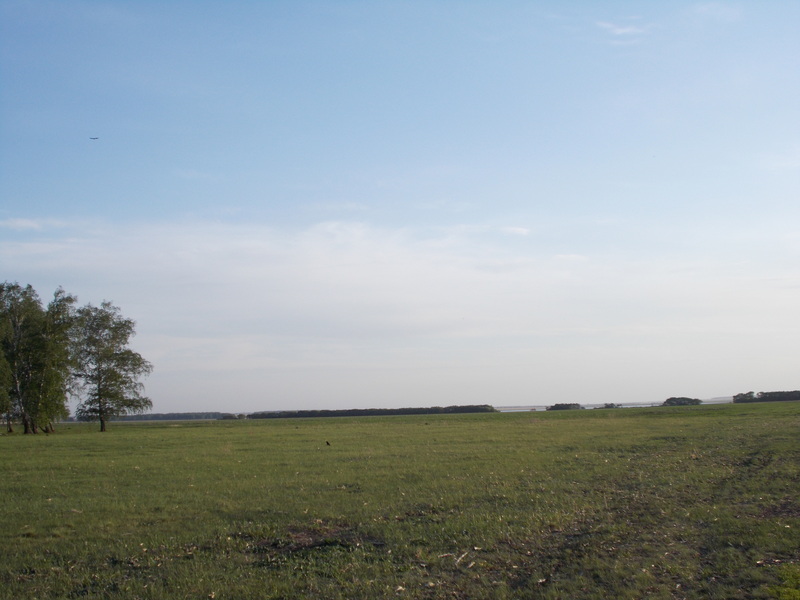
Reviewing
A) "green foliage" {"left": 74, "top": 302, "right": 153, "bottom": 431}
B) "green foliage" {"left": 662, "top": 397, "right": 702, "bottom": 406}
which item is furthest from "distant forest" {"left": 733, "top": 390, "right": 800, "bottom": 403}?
"green foliage" {"left": 74, "top": 302, "right": 153, "bottom": 431}

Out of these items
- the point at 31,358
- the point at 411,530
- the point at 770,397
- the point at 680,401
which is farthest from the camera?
the point at 680,401

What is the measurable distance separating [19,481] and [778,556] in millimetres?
22609

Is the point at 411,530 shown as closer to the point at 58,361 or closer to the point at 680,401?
the point at 58,361

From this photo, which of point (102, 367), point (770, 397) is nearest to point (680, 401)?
point (770, 397)

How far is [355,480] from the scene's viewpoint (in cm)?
2091

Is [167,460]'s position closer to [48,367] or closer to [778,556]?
[778,556]

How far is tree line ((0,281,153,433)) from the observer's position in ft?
220

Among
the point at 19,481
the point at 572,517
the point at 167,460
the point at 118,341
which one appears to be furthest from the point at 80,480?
the point at 118,341

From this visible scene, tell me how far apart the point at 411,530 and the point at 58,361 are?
66.7 metres

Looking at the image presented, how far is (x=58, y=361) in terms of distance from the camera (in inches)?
2692

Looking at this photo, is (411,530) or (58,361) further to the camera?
(58,361)

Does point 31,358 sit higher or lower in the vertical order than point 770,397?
higher

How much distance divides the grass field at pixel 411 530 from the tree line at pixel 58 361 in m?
48.6

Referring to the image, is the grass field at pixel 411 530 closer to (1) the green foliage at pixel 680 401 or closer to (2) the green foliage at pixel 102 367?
(2) the green foliage at pixel 102 367
